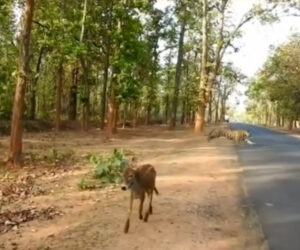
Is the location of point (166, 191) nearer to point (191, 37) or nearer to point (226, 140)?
point (226, 140)

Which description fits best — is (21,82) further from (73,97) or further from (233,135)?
(73,97)

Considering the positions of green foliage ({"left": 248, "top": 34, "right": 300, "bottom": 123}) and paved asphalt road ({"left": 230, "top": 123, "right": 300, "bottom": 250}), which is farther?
green foliage ({"left": 248, "top": 34, "right": 300, "bottom": 123})

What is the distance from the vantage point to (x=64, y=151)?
2019cm

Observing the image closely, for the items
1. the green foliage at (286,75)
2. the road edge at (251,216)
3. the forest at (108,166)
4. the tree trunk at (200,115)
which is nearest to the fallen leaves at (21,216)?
the forest at (108,166)

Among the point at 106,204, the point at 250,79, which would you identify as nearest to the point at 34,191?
the point at 106,204

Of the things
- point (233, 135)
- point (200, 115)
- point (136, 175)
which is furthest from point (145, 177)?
point (200, 115)

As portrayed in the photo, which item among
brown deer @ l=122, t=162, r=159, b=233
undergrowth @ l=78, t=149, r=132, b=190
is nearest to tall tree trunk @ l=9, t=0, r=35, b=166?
undergrowth @ l=78, t=149, r=132, b=190

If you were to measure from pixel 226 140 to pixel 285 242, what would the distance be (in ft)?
65.1

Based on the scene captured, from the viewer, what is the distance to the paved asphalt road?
8.42 meters

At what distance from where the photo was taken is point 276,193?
39.1 feet

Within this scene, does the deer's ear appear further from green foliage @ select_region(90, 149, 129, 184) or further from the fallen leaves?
green foliage @ select_region(90, 149, 129, 184)

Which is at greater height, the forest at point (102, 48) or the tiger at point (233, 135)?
the forest at point (102, 48)

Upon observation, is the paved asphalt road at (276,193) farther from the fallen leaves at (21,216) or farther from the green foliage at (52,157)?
the green foliage at (52,157)

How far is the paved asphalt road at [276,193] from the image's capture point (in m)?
8.42
